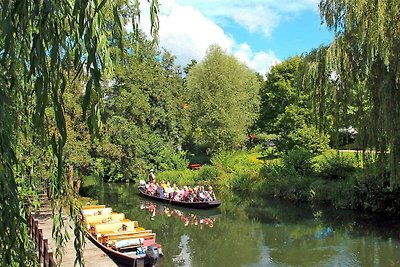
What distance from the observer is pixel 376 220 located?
1588 centimetres

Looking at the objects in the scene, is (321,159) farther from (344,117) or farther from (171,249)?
(171,249)

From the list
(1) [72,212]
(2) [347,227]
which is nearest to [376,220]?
(2) [347,227]

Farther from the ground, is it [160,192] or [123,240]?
[160,192]

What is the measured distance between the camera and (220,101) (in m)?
29.8

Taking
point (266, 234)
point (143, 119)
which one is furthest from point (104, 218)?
point (143, 119)

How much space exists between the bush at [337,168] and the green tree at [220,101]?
9479 mm

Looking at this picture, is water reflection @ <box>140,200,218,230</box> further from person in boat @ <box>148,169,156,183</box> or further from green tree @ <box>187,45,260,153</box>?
green tree @ <box>187,45,260,153</box>

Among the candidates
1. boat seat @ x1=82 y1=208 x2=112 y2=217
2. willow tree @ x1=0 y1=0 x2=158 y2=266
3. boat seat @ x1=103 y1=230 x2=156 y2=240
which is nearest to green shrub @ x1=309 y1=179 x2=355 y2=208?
boat seat @ x1=82 y1=208 x2=112 y2=217

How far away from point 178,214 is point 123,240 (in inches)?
301

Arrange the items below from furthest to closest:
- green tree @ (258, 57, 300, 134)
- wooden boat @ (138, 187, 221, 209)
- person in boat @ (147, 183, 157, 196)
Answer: green tree @ (258, 57, 300, 134)
person in boat @ (147, 183, 157, 196)
wooden boat @ (138, 187, 221, 209)

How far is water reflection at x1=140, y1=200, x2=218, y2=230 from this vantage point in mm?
16828

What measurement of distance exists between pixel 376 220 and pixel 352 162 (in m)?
4.31

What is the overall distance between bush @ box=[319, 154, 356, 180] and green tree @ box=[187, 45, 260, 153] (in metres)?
9.48

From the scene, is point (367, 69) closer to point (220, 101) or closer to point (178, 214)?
point (178, 214)
